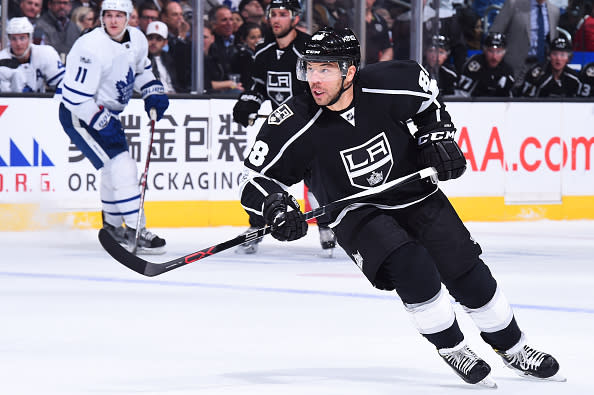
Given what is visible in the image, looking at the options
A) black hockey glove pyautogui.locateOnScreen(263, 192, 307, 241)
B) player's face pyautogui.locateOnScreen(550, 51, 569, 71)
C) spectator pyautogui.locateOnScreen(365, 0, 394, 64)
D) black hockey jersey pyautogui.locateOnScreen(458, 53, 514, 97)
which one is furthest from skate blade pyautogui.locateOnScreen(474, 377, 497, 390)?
player's face pyautogui.locateOnScreen(550, 51, 569, 71)

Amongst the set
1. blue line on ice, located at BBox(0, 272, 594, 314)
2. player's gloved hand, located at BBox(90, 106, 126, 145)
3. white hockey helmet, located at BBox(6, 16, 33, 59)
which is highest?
white hockey helmet, located at BBox(6, 16, 33, 59)

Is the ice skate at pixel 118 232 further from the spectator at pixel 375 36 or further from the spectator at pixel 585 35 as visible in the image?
the spectator at pixel 585 35

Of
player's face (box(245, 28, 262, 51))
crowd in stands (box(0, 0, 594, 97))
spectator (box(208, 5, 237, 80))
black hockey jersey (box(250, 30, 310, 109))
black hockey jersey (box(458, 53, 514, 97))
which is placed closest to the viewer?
black hockey jersey (box(250, 30, 310, 109))

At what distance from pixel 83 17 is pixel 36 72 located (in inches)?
19.0

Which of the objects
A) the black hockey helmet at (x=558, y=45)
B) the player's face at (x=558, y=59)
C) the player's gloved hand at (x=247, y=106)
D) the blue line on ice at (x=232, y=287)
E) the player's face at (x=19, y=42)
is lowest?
the blue line on ice at (x=232, y=287)

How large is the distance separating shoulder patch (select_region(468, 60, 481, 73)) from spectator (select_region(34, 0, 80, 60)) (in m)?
3.07

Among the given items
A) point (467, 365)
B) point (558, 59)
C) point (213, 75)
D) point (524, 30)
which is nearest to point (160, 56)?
point (213, 75)

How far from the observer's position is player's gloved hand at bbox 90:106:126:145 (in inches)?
279

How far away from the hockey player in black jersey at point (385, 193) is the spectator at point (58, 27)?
4.95 metres

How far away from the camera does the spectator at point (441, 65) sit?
9.45 metres

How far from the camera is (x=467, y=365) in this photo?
3.53 meters

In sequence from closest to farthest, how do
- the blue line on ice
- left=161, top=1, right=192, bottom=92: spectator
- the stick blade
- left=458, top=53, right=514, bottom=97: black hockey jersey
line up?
the stick blade, the blue line on ice, left=161, top=1, right=192, bottom=92: spectator, left=458, top=53, right=514, bottom=97: black hockey jersey

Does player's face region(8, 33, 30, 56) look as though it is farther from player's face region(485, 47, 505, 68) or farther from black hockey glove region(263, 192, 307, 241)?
black hockey glove region(263, 192, 307, 241)

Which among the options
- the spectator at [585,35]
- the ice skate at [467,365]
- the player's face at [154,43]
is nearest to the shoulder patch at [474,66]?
the spectator at [585,35]
